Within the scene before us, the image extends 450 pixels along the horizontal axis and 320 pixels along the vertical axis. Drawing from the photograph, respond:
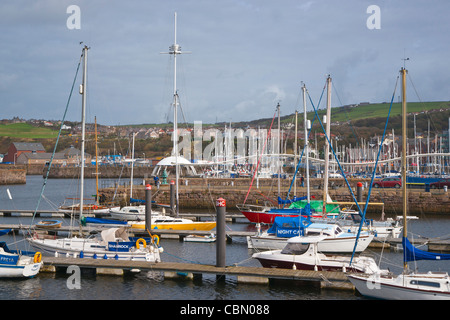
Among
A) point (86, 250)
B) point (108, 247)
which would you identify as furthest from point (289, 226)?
point (86, 250)

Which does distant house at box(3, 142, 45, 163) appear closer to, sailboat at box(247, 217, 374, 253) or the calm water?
sailboat at box(247, 217, 374, 253)

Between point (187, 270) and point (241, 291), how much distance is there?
8.13 feet

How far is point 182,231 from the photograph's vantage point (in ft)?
98.3

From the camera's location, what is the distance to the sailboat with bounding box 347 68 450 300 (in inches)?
616

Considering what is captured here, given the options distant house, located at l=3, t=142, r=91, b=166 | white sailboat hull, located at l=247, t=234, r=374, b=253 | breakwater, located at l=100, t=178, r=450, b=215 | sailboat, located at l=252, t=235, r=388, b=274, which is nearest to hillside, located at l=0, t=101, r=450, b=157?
distant house, located at l=3, t=142, r=91, b=166

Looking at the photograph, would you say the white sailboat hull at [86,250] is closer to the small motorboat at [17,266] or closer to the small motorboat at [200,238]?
the small motorboat at [17,266]

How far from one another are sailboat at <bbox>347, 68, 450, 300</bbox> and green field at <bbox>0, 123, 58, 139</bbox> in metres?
180

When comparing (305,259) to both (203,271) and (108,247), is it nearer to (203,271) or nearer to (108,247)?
(203,271)

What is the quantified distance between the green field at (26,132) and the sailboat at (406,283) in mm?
179593

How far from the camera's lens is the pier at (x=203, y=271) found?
18.6 metres

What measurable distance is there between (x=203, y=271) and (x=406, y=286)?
7788 millimetres

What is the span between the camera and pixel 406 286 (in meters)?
16.0

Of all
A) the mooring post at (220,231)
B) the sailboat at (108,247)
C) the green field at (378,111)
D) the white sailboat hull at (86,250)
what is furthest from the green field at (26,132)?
the mooring post at (220,231)
